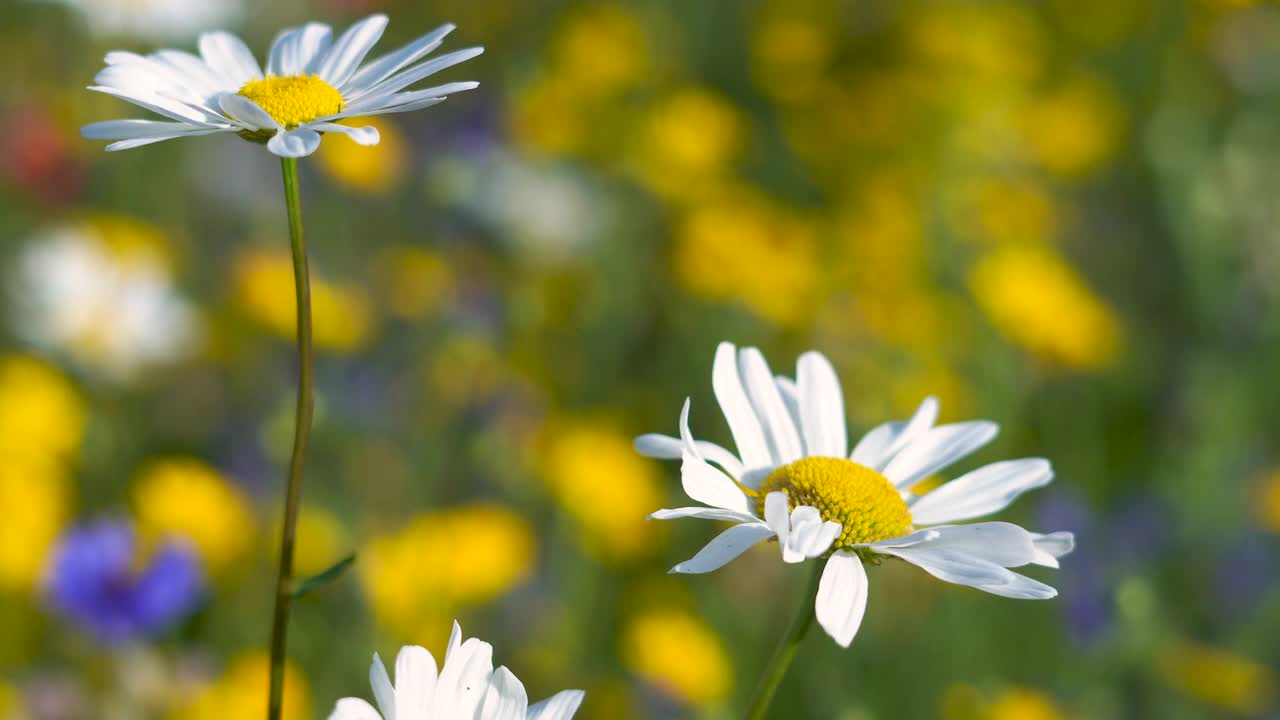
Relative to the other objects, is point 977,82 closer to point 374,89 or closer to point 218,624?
point 218,624

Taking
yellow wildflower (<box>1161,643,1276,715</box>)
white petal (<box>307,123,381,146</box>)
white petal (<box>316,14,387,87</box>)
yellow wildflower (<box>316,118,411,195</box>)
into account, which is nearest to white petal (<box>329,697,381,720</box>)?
white petal (<box>307,123,381,146</box>)

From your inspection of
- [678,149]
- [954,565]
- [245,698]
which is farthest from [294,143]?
[678,149]

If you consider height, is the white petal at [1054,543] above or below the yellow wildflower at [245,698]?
below

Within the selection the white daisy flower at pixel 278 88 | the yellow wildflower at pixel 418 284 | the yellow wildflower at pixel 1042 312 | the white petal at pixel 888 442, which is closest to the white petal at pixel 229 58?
the white daisy flower at pixel 278 88

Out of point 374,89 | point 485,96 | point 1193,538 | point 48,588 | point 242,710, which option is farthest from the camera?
point 485,96

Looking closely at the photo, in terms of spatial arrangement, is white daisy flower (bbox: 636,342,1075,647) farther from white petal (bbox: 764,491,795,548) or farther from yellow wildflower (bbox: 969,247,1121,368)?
yellow wildflower (bbox: 969,247,1121,368)

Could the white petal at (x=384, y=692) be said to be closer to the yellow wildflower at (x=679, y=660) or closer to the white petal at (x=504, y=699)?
the white petal at (x=504, y=699)

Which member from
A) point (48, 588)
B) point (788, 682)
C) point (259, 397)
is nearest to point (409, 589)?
point (48, 588)
